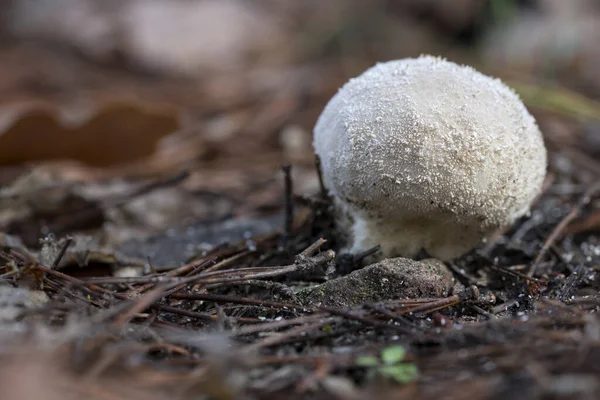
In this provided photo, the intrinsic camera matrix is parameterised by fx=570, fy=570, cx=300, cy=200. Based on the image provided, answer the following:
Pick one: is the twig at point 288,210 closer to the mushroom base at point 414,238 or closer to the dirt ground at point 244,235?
the dirt ground at point 244,235

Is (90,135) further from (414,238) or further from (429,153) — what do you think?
(429,153)

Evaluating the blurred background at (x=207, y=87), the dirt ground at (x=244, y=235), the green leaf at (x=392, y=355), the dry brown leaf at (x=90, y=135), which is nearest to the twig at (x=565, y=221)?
the dirt ground at (x=244, y=235)

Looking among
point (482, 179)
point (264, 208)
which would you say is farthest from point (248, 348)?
point (264, 208)

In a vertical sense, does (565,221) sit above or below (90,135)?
below

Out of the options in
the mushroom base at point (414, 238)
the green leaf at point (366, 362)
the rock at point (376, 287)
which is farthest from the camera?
the mushroom base at point (414, 238)

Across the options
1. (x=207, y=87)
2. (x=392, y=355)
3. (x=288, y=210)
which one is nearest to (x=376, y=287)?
(x=392, y=355)

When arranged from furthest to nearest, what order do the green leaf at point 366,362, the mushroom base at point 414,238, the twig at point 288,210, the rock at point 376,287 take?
the twig at point 288,210 < the mushroom base at point 414,238 < the rock at point 376,287 < the green leaf at point 366,362

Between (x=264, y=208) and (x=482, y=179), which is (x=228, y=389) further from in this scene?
(x=264, y=208)
